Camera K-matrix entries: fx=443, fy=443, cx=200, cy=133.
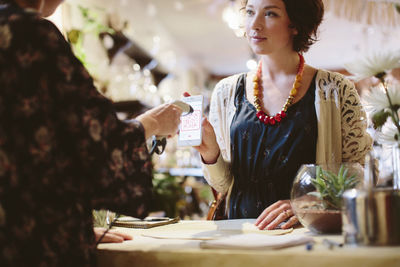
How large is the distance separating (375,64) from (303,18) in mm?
638

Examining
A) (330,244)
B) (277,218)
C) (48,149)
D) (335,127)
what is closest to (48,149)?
(48,149)

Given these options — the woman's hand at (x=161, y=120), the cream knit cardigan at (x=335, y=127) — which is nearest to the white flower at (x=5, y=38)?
the woman's hand at (x=161, y=120)

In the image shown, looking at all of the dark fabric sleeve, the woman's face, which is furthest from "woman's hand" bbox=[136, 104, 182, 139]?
the woman's face

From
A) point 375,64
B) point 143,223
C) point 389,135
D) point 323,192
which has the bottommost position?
point 143,223

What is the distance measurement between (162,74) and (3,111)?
17.0 ft

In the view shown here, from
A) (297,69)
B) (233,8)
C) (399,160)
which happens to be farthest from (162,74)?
(399,160)

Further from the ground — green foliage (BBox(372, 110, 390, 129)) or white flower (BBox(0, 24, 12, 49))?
white flower (BBox(0, 24, 12, 49))

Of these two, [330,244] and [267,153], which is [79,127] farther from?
[267,153]

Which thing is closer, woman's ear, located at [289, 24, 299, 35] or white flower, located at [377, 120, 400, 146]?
white flower, located at [377, 120, 400, 146]

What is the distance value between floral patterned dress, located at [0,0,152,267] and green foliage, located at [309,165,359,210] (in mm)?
465

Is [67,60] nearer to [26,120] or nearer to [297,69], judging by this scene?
[26,120]

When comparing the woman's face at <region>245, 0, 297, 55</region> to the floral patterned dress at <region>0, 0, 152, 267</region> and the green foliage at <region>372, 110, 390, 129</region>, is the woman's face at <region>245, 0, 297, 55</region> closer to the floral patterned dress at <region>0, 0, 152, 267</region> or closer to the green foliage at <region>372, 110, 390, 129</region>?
the green foliage at <region>372, 110, 390, 129</region>

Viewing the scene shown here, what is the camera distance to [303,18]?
1636 mm

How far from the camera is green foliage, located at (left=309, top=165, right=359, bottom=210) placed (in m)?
1.04
